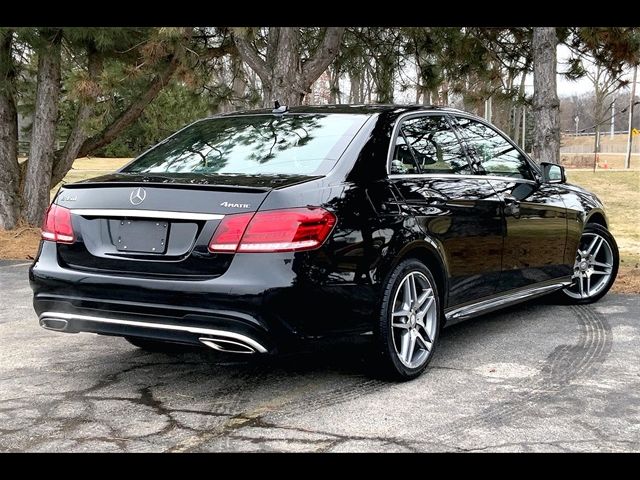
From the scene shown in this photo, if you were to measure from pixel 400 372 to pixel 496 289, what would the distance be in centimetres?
131

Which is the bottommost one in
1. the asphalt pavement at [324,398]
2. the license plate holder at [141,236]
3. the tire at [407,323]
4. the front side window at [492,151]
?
the asphalt pavement at [324,398]

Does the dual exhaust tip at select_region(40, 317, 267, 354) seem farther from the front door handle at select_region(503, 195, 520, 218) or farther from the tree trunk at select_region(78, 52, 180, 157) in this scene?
the tree trunk at select_region(78, 52, 180, 157)

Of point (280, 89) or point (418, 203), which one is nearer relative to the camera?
point (418, 203)

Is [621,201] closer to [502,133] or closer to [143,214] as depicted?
[502,133]

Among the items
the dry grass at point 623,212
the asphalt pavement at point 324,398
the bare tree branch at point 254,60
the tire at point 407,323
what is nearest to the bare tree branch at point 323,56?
the bare tree branch at point 254,60

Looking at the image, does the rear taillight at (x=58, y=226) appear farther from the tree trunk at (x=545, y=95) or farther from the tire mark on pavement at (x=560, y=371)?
the tree trunk at (x=545, y=95)

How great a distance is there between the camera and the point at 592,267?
691cm

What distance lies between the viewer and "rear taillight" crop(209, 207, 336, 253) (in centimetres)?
371

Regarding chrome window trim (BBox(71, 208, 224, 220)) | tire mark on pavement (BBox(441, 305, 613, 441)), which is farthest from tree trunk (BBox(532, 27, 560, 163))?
chrome window trim (BBox(71, 208, 224, 220))

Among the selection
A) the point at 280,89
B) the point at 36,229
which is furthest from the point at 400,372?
the point at 36,229

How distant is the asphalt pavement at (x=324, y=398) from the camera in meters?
3.48

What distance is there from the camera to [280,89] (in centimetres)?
1089
